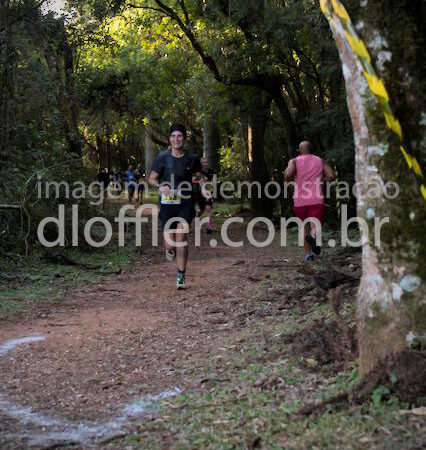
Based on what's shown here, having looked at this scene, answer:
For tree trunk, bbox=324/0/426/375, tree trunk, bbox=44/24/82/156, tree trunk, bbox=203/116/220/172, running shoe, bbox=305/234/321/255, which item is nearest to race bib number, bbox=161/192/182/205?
running shoe, bbox=305/234/321/255

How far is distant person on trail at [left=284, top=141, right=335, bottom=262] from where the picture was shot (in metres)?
11.1

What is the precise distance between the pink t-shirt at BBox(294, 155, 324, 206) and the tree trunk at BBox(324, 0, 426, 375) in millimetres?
6497

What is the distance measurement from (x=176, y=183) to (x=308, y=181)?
246cm

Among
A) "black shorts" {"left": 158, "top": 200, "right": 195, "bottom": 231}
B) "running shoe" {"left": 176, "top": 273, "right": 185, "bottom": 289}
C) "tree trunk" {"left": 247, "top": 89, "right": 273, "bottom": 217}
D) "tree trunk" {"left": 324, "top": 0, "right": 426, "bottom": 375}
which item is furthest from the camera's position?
"tree trunk" {"left": 247, "top": 89, "right": 273, "bottom": 217}

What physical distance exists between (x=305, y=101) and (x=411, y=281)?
17437 millimetres

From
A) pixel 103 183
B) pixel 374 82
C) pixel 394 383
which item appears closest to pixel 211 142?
pixel 103 183

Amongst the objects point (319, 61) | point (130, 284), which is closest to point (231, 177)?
point (319, 61)

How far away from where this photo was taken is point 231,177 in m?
31.5

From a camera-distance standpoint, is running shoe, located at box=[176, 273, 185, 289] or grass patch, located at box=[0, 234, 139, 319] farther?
running shoe, located at box=[176, 273, 185, 289]

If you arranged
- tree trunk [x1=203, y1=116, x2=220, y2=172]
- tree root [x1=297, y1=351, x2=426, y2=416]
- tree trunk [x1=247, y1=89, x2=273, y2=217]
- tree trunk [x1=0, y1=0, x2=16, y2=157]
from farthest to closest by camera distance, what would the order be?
tree trunk [x1=203, y1=116, x2=220, y2=172]
tree trunk [x1=247, y1=89, x2=273, y2=217]
tree trunk [x1=0, y1=0, x2=16, y2=157]
tree root [x1=297, y1=351, x2=426, y2=416]

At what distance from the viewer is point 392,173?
4480mm

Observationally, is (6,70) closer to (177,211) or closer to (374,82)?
(177,211)

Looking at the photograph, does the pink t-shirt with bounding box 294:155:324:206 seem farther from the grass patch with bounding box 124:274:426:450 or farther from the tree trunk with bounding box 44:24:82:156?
the tree trunk with bounding box 44:24:82:156

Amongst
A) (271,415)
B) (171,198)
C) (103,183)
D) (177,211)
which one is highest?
(103,183)
